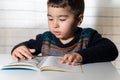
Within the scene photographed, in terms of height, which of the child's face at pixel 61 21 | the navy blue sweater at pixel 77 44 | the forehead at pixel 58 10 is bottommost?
the navy blue sweater at pixel 77 44

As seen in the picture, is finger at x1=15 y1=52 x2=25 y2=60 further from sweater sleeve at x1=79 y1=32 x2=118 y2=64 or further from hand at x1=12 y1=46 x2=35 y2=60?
sweater sleeve at x1=79 y1=32 x2=118 y2=64

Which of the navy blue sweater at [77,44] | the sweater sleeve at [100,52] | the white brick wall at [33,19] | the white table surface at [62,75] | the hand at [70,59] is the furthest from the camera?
the white brick wall at [33,19]

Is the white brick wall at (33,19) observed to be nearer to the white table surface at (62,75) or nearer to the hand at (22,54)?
the hand at (22,54)

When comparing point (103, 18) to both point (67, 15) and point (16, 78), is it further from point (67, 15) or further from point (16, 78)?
point (16, 78)

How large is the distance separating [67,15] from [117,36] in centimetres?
91

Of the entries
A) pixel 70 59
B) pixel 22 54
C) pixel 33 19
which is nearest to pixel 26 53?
pixel 22 54

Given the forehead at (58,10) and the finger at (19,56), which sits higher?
the forehead at (58,10)

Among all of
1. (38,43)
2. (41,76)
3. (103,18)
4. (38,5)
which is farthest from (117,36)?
(41,76)

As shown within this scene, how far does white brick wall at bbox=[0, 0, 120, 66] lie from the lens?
85.8 inches

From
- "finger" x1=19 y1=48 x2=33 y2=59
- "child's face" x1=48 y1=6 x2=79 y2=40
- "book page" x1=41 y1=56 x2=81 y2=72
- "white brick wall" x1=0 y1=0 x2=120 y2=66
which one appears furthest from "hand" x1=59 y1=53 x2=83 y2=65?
"white brick wall" x1=0 y1=0 x2=120 y2=66

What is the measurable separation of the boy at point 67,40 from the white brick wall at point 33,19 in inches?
21.9

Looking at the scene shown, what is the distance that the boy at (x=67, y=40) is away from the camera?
134 centimetres

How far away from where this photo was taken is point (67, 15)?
1513 mm

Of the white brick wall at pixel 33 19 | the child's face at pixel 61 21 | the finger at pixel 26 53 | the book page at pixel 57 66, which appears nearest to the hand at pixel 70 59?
the book page at pixel 57 66
